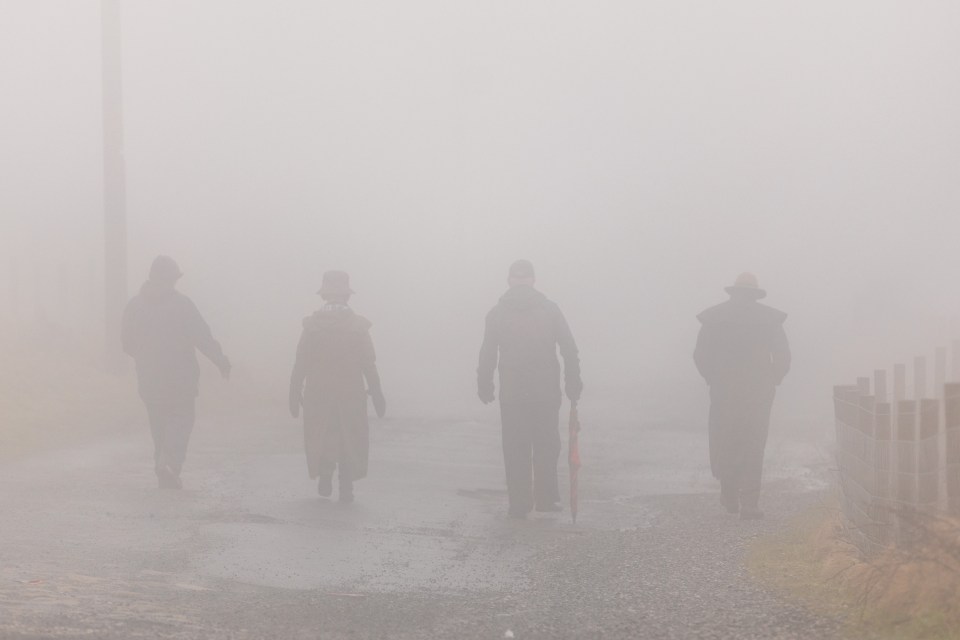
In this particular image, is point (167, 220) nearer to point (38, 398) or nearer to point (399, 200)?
point (399, 200)

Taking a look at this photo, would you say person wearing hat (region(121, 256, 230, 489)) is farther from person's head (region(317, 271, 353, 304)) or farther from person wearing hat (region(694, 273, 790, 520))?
person wearing hat (region(694, 273, 790, 520))

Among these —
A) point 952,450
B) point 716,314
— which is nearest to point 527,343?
point 716,314

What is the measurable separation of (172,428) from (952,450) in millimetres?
7267

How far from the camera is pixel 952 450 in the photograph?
7.76m

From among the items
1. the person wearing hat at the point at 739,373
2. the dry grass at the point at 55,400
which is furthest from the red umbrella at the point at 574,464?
the dry grass at the point at 55,400

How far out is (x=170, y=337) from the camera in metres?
13.6

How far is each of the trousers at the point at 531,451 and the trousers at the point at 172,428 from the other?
9.14 feet

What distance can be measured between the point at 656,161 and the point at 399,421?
4716 centimetres

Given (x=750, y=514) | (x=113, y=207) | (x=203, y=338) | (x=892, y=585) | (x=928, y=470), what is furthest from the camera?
(x=113, y=207)

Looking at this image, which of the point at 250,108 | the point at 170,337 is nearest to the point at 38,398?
the point at 170,337

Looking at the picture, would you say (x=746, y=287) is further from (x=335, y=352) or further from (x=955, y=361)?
(x=955, y=361)

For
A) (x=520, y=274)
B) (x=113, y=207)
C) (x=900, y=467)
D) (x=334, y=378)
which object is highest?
(x=113, y=207)

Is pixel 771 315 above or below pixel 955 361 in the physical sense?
A: above

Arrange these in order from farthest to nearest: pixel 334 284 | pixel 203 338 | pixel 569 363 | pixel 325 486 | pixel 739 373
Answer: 1. pixel 203 338
2. pixel 334 284
3. pixel 325 486
4. pixel 739 373
5. pixel 569 363
